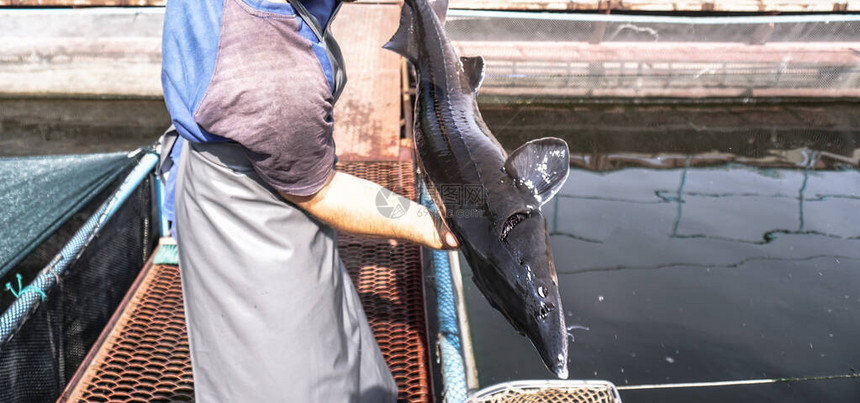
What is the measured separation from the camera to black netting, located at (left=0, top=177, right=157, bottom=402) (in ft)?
7.09

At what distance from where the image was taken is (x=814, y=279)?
→ 460 cm

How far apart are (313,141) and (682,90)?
23.8 feet

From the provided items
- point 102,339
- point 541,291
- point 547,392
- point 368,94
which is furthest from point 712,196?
point 102,339

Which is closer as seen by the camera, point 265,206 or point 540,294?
point 540,294

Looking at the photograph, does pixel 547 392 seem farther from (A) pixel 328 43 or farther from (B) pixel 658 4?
A: (B) pixel 658 4

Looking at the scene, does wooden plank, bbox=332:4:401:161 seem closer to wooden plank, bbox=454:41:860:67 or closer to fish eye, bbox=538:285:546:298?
Answer: wooden plank, bbox=454:41:860:67

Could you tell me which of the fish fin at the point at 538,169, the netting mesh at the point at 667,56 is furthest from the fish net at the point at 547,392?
the netting mesh at the point at 667,56

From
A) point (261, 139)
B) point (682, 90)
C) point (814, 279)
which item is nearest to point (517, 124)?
point (682, 90)

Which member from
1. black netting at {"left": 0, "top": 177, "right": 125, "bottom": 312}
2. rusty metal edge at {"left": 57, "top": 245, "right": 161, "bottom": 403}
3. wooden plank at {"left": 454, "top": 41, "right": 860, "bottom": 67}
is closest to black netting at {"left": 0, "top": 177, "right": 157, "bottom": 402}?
rusty metal edge at {"left": 57, "top": 245, "right": 161, "bottom": 403}

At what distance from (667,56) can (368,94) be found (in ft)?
14.1

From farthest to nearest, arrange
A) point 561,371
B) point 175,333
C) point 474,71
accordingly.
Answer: point 175,333, point 474,71, point 561,371

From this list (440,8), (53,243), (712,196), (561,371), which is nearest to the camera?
(561,371)

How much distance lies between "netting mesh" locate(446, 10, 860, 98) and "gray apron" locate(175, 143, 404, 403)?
18.8 feet

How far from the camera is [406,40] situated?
240 cm
